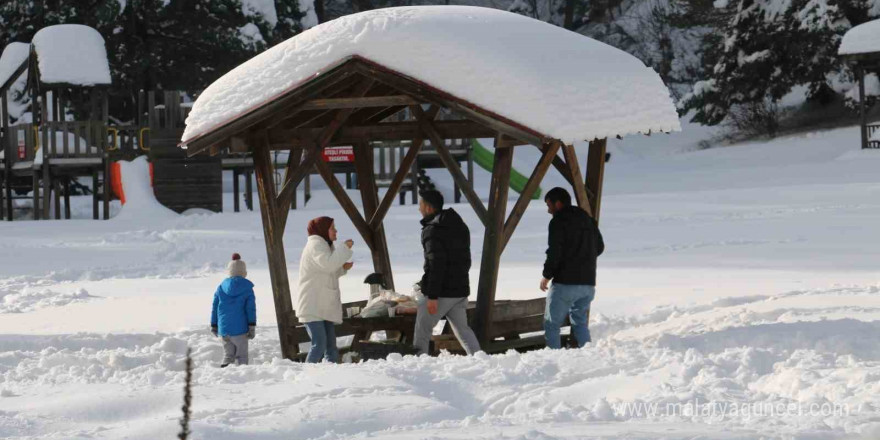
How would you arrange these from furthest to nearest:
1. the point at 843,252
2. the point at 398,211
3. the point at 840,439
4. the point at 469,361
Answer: the point at 398,211, the point at 843,252, the point at 469,361, the point at 840,439

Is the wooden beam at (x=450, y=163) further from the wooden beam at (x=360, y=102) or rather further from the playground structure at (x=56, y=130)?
the playground structure at (x=56, y=130)

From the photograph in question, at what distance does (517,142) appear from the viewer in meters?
11.2

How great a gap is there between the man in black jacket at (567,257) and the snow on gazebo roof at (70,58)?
23245 millimetres

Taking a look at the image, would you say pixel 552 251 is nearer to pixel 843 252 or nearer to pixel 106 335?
pixel 106 335

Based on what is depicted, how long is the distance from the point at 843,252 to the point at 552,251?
31.1 feet

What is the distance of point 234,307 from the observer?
1158 cm

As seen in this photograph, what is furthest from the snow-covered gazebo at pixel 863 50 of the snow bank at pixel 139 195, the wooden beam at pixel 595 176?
the wooden beam at pixel 595 176

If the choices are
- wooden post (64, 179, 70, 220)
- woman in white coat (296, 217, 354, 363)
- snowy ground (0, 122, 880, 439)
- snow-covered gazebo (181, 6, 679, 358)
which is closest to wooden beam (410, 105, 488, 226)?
snow-covered gazebo (181, 6, 679, 358)

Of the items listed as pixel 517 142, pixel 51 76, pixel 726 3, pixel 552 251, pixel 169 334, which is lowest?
pixel 169 334

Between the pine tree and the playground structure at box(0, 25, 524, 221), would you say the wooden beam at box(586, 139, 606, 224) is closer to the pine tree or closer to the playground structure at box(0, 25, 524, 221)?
the playground structure at box(0, 25, 524, 221)

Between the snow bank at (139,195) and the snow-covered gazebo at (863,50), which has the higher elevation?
the snow-covered gazebo at (863,50)

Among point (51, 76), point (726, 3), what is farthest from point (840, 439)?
point (726, 3)

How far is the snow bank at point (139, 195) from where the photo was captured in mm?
30922

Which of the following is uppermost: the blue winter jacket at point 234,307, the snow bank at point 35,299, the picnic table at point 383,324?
the blue winter jacket at point 234,307
